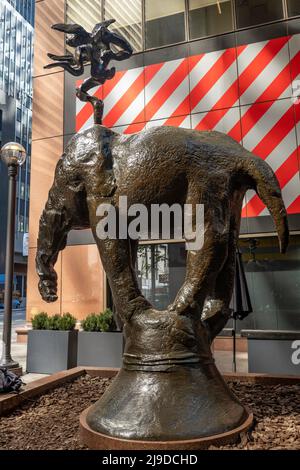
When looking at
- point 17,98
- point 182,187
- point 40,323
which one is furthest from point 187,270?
point 17,98

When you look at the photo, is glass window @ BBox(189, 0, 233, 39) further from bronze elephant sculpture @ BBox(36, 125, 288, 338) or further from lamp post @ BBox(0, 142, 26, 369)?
bronze elephant sculpture @ BBox(36, 125, 288, 338)

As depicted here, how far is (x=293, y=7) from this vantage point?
1123 cm

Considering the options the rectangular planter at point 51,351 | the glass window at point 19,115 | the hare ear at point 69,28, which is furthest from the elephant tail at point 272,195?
the glass window at point 19,115

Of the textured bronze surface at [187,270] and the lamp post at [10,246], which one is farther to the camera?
the lamp post at [10,246]

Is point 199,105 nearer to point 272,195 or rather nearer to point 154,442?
point 272,195

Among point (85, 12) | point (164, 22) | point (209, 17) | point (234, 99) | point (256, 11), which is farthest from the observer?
point (85, 12)

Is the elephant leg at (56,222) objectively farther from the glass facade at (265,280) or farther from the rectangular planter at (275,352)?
the glass facade at (265,280)

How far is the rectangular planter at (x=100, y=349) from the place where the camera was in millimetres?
8133

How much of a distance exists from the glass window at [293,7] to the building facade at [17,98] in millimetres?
42351

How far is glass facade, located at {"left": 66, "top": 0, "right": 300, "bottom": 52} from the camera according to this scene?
11586mm

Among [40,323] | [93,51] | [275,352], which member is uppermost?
[93,51]

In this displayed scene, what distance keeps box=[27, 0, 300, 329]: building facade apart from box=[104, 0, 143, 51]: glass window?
0.11 feet

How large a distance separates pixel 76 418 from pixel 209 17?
11673 millimetres
